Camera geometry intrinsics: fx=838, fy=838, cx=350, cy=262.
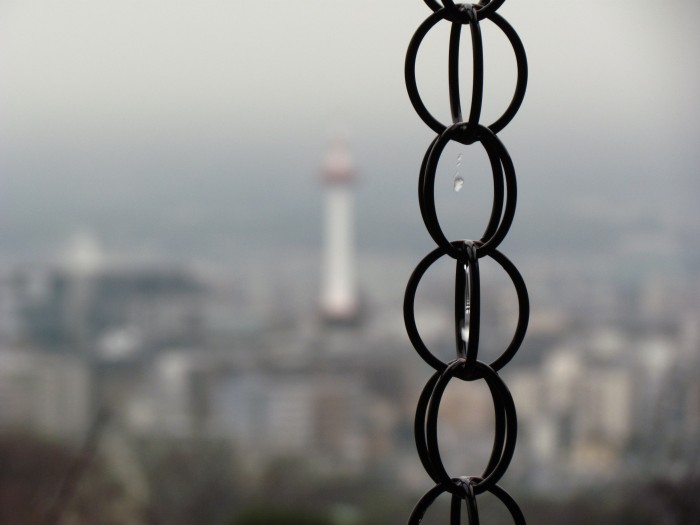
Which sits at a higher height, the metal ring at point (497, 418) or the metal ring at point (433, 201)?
the metal ring at point (433, 201)

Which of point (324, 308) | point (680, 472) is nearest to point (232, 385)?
point (324, 308)

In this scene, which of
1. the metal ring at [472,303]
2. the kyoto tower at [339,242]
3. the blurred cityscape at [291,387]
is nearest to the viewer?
the metal ring at [472,303]

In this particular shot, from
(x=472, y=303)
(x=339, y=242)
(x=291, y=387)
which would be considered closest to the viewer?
(x=472, y=303)

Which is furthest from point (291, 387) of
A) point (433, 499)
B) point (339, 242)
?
point (433, 499)

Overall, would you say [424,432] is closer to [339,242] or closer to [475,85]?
[475,85]

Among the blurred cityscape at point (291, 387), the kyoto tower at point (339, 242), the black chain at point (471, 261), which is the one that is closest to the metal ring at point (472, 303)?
the black chain at point (471, 261)

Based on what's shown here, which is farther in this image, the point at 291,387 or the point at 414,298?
the point at 291,387

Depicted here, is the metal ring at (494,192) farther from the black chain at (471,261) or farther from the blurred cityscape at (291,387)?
the blurred cityscape at (291,387)
